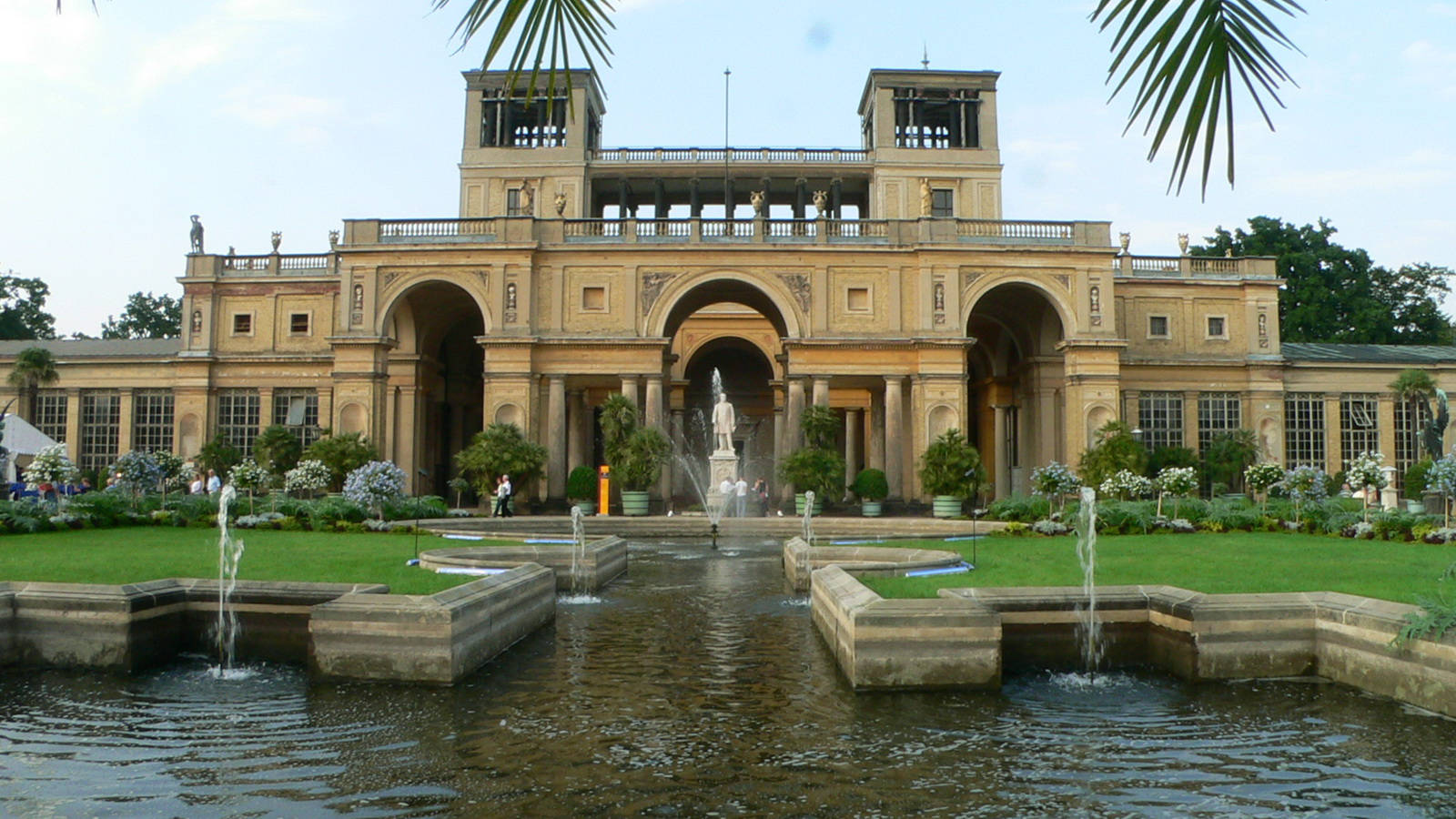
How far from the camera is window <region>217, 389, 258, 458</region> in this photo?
43.2 m

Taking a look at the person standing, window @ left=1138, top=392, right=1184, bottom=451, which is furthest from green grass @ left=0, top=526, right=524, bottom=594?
window @ left=1138, top=392, right=1184, bottom=451

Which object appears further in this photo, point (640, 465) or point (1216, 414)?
point (1216, 414)

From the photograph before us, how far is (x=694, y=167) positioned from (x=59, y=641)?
4410cm

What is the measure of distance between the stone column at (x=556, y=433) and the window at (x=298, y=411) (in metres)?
11.9

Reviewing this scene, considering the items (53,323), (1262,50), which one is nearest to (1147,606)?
(1262,50)

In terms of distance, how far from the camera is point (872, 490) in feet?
115

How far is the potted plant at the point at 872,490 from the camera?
35.0 meters

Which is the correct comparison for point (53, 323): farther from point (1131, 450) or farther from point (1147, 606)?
point (1147, 606)

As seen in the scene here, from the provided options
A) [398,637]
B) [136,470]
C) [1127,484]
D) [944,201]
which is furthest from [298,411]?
[398,637]

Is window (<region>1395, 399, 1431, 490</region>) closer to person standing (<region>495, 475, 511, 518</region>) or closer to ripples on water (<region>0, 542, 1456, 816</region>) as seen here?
person standing (<region>495, 475, 511, 518</region>)

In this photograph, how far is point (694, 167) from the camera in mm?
51062

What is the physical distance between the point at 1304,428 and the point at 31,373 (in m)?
52.5

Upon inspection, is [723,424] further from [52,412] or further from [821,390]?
[52,412]

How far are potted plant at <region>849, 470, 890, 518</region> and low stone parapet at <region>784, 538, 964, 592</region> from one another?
19.3 metres
